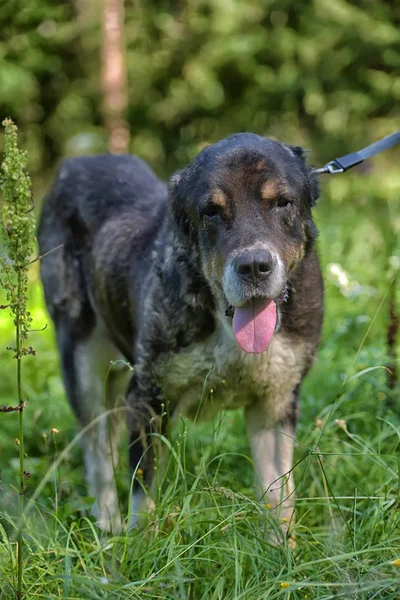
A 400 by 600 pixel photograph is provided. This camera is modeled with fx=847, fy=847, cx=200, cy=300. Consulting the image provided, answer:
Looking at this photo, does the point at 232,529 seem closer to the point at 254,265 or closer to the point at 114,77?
the point at 254,265

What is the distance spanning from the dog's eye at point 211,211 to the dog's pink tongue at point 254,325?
1.30 ft

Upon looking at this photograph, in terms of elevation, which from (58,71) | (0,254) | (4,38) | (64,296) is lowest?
(58,71)

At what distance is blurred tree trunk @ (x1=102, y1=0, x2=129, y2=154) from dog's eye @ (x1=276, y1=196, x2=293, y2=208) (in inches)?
416

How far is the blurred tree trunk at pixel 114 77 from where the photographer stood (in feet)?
45.6

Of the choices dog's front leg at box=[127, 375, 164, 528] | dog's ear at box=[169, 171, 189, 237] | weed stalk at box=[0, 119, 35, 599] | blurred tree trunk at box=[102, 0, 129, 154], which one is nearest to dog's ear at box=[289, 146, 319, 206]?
dog's ear at box=[169, 171, 189, 237]

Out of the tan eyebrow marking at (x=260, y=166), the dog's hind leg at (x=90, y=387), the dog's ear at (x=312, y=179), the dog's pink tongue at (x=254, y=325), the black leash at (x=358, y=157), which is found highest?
the tan eyebrow marking at (x=260, y=166)

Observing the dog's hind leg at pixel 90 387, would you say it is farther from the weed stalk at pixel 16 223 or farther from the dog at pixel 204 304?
the weed stalk at pixel 16 223

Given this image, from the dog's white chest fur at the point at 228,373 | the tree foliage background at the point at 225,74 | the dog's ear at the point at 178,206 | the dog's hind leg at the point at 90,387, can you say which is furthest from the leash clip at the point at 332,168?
the tree foliage background at the point at 225,74

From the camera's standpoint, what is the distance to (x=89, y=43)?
1997cm

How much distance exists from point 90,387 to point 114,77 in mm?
10351

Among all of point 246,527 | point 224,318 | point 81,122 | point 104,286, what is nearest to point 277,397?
point 224,318

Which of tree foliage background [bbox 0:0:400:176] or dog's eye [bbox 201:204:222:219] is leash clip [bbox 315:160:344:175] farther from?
tree foliage background [bbox 0:0:400:176]

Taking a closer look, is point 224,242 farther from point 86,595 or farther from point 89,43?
point 89,43

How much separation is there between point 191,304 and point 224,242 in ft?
1.54
